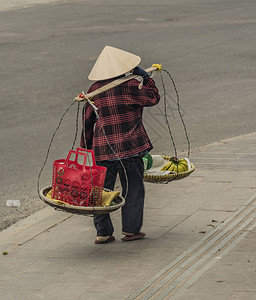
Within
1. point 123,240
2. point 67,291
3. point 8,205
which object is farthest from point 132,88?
point 8,205

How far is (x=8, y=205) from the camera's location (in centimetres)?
903

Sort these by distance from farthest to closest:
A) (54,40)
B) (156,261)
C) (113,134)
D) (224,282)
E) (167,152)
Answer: (54,40) → (167,152) → (113,134) → (156,261) → (224,282)

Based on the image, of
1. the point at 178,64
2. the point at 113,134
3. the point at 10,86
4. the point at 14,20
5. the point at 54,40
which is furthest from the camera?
the point at 14,20

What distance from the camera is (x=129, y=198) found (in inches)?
289

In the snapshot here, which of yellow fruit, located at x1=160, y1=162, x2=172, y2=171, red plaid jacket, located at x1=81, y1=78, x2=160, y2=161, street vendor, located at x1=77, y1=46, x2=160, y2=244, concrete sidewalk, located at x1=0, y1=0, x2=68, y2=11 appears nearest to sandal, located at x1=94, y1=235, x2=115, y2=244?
street vendor, located at x1=77, y1=46, x2=160, y2=244

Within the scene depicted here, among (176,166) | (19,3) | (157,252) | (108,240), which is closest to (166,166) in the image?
(176,166)

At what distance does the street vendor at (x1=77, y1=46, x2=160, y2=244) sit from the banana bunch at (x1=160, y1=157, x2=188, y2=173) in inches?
20.1

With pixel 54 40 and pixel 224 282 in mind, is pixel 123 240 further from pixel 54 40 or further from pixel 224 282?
pixel 54 40

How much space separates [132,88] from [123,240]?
56.0 inches

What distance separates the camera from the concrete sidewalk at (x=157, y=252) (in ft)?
20.0

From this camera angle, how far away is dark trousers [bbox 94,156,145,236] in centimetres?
727

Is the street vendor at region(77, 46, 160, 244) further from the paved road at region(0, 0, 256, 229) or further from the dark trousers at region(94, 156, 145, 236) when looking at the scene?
the paved road at region(0, 0, 256, 229)

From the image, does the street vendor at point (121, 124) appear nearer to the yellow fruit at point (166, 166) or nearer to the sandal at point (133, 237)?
the sandal at point (133, 237)

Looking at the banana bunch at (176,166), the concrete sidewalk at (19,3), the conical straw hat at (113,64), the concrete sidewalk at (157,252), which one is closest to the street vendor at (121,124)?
the conical straw hat at (113,64)
